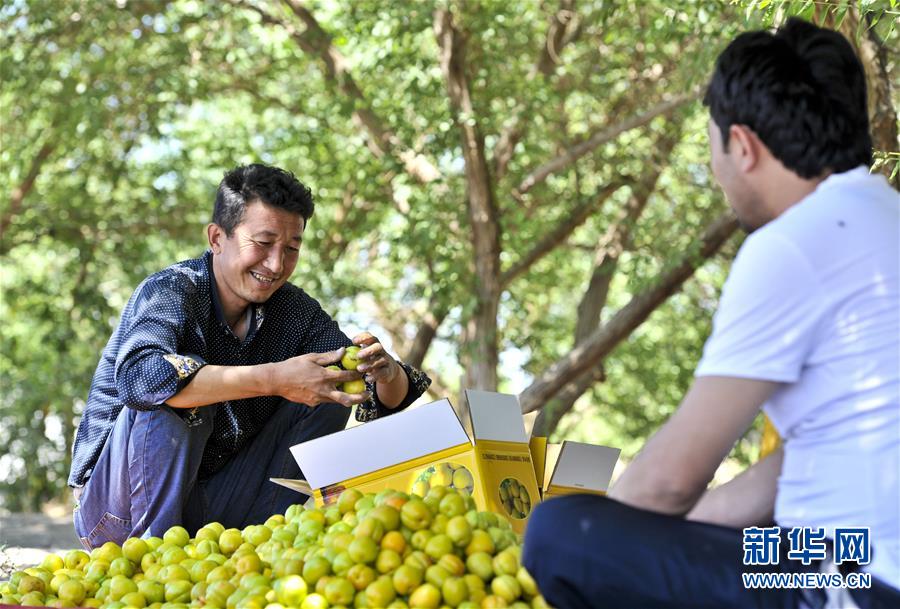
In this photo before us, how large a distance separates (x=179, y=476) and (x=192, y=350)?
1.27 feet

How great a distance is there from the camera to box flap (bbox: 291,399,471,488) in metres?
2.59

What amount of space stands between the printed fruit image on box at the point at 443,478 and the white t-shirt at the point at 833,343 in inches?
40.3

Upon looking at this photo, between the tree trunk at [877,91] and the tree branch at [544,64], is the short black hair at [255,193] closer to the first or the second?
the tree trunk at [877,91]

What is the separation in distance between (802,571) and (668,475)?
0.28m

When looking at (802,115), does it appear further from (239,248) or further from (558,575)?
(239,248)

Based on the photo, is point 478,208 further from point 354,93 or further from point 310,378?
point 310,378

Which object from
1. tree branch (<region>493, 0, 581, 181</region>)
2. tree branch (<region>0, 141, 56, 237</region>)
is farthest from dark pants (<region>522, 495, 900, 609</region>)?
tree branch (<region>0, 141, 56, 237</region>)

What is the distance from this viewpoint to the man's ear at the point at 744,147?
1.74 metres

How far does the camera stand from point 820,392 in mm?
1642

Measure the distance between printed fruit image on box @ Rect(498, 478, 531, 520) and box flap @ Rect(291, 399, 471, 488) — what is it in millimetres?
169

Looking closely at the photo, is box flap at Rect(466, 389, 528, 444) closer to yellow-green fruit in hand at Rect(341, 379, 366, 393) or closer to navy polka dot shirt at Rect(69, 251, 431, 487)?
yellow-green fruit in hand at Rect(341, 379, 366, 393)

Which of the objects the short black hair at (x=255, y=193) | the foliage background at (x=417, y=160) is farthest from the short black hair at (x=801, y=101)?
the foliage background at (x=417, y=160)

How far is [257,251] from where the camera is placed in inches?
126

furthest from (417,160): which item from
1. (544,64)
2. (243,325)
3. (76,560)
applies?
(76,560)
